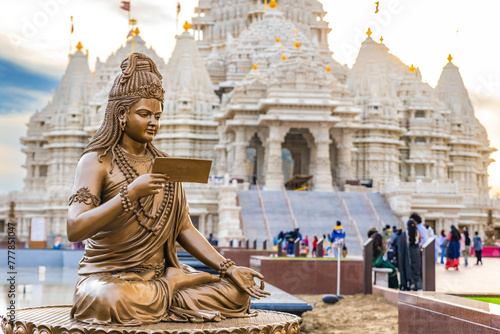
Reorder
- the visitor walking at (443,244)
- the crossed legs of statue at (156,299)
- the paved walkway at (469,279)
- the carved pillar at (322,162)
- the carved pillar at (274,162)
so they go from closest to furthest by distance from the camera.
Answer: the crossed legs of statue at (156,299) → the paved walkway at (469,279) → the visitor walking at (443,244) → the carved pillar at (274,162) → the carved pillar at (322,162)

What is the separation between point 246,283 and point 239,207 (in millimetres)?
28479

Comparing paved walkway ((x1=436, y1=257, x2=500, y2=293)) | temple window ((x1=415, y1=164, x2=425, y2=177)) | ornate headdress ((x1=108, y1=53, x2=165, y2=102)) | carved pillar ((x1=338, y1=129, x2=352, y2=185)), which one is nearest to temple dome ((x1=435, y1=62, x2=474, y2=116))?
temple window ((x1=415, y1=164, x2=425, y2=177))

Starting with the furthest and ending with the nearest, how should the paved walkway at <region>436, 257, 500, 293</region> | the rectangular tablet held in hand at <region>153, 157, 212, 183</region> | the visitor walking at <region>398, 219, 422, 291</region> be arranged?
the paved walkway at <region>436, 257, 500, 293</region> < the visitor walking at <region>398, 219, 422, 291</region> < the rectangular tablet held in hand at <region>153, 157, 212, 183</region>

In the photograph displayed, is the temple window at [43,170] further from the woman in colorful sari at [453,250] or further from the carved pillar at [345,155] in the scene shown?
the woman in colorful sari at [453,250]

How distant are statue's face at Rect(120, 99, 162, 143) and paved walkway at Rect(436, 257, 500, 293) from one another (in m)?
10.3

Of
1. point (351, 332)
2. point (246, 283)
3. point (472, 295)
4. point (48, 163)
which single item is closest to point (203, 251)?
point (246, 283)

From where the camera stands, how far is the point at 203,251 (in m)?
5.82

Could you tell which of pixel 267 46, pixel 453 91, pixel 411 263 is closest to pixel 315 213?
pixel 411 263

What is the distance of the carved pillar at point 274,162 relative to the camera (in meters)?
40.6

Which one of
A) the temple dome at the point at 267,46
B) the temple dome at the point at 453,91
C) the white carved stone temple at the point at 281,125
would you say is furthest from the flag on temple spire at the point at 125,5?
the temple dome at the point at 453,91

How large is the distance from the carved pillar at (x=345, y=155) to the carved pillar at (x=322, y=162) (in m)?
3.46

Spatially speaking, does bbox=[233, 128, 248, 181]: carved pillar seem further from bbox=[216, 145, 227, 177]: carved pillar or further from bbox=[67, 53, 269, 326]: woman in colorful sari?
bbox=[67, 53, 269, 326]: woman in colorful sari

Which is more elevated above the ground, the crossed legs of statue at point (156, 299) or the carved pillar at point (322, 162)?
the carved pillar at point (322, 162)

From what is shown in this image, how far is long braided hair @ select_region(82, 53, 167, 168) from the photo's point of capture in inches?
222
